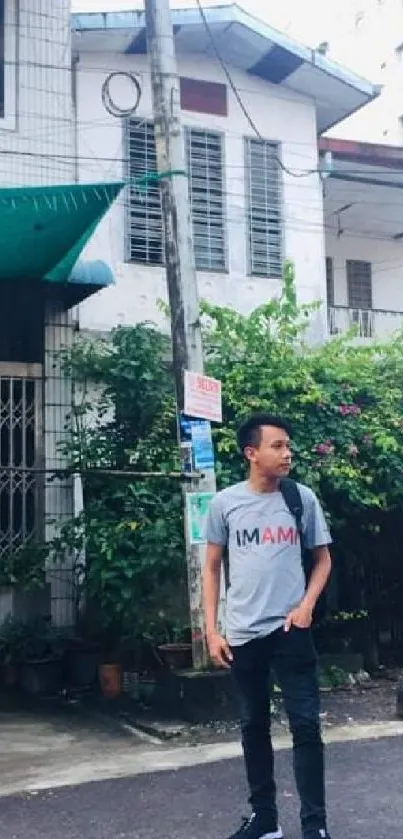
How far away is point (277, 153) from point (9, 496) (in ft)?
20.5

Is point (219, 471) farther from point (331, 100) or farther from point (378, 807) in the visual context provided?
point (331, 100)

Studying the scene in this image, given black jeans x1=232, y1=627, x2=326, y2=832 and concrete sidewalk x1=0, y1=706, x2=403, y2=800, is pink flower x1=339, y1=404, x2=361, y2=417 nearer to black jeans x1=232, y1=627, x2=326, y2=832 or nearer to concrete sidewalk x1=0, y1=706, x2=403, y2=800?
concrete sidewalk x1=0, y1=706, x2=403, y2=800

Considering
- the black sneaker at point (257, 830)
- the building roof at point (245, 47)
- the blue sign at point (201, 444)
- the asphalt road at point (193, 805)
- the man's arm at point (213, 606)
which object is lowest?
the asphalt road at point (193, 805)

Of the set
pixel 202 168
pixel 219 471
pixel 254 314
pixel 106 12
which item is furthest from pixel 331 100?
pixel 219 471

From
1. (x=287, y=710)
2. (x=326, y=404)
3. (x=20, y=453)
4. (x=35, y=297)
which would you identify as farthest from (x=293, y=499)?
(x=35, y=297)

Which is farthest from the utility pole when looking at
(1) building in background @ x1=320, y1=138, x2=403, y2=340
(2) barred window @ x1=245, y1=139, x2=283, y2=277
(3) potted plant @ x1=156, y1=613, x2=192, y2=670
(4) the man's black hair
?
(1) building in background @ x1=320, y1=138, x2=403, y2=340

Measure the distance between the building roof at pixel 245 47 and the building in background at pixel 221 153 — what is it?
15 millimetres

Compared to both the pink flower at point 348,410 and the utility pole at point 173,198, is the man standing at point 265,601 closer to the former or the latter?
the utility pole at point 173,198

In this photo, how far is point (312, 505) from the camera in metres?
3.90

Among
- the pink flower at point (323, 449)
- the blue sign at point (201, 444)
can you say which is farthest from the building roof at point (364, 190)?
the blue sign at point (201, 444)

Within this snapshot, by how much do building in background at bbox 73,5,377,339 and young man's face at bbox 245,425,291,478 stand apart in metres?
7.18

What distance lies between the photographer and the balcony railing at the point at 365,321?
1454cm

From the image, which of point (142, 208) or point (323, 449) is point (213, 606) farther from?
point (142, 208)

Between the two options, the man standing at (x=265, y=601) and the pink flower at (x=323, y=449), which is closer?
the man standing at (x=265, y=601)
